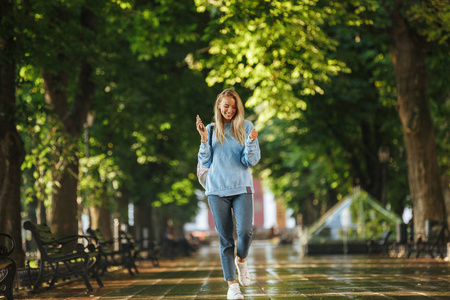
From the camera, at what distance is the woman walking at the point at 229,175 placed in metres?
7.91

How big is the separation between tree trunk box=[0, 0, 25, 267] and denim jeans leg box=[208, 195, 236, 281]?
233 inches

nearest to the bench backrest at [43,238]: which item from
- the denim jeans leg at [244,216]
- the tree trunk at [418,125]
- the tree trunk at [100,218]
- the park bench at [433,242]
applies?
the denim jeans leg at [244,216]

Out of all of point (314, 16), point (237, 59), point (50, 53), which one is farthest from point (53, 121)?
point (314, 16)

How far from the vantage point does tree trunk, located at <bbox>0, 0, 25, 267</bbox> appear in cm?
1312

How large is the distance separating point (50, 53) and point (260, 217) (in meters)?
101

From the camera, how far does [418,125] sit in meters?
20.6

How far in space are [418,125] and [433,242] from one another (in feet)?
9.78

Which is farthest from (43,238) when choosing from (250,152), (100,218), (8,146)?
(100,218)

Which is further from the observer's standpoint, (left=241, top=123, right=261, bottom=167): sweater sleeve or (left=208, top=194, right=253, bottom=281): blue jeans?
(left=208, top=194, right=253, bottom=281): blue jeans

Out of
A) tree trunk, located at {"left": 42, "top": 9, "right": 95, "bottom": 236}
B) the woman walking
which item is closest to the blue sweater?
the woman walking

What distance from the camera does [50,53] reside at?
Result: 54.3ft

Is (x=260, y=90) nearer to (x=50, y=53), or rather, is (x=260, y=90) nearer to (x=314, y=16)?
(x=314, y=16)

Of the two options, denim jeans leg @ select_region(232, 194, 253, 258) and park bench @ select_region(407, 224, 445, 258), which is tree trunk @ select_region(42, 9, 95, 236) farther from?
denim jeans leg @ select_region(232, 194, 253, 258)

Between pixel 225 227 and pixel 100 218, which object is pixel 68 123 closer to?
pixel 100 218
